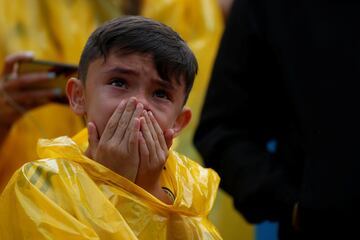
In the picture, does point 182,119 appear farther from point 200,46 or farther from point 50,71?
point 200,46

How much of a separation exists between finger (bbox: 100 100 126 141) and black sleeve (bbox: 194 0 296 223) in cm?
102

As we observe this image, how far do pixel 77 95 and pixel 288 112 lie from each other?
0.99m

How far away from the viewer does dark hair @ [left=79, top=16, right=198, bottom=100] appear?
2213 millimetres

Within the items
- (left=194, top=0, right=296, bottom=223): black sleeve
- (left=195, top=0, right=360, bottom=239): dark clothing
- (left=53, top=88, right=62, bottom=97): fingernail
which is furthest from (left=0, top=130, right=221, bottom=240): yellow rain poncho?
(left=53, top=88, right=62, bottom=97): fingernail

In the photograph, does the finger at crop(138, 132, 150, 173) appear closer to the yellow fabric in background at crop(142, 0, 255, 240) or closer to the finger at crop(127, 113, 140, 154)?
the finger at crop(127, 113, 140, 154)

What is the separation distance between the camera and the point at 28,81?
3359 millimetres

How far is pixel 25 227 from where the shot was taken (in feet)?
6.65

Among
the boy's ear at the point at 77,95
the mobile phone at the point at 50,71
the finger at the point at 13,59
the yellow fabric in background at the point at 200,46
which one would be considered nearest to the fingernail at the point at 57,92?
the mobile phone at the point at 50,71

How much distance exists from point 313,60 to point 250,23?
287mm

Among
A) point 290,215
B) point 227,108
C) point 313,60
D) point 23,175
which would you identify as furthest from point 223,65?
point 23,175

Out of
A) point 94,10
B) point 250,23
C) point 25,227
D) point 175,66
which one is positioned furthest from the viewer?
point 94,10

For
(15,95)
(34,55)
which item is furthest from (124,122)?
(34,55)

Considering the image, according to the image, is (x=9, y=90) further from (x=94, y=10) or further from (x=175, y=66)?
(x=175, y=66)

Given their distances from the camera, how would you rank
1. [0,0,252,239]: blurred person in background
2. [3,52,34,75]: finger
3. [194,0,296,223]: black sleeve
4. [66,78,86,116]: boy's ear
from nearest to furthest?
[66,78,86,116]: boy's ear, [194,0,296,223]: black sleeve, [3,52,34,75]: finger, [0,0,252,239]: blurred person in background
